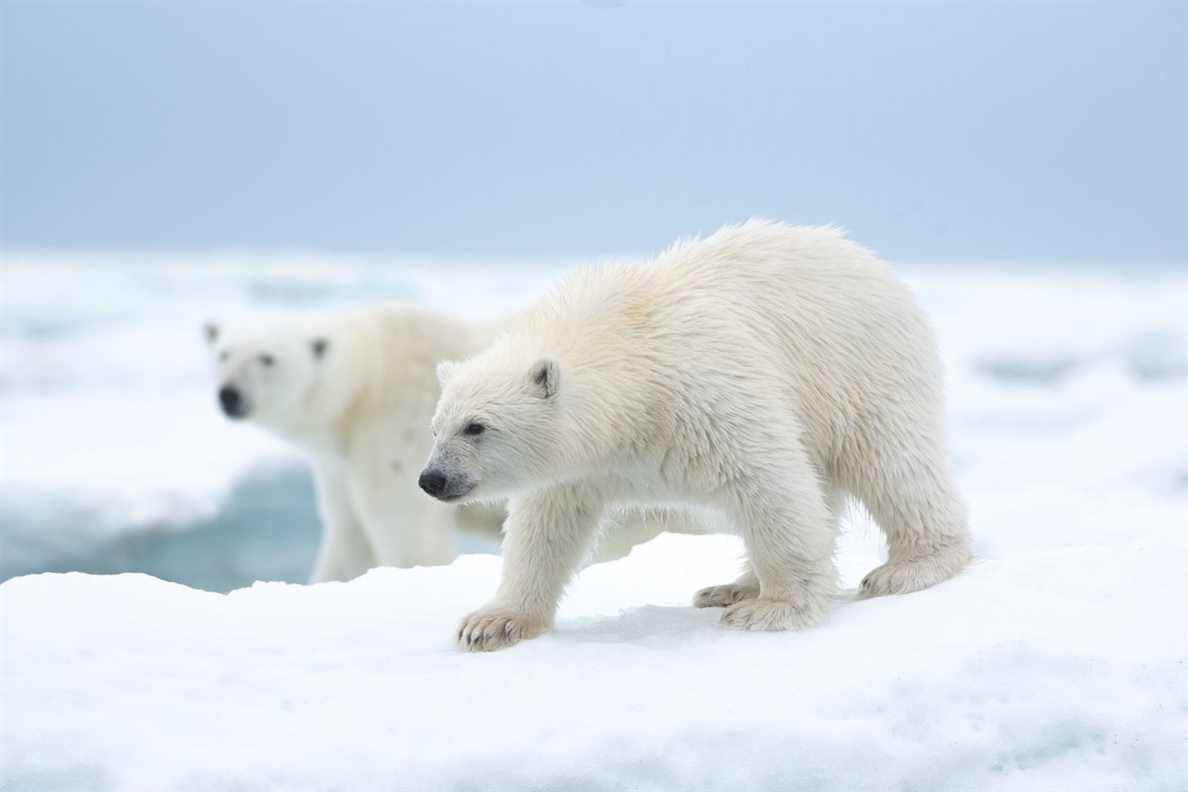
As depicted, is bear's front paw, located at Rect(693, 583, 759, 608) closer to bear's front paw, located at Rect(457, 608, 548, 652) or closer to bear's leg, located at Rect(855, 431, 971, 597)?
bear's leg, located at Rect(855, 431, 971, 597)

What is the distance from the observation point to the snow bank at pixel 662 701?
2.79 meters

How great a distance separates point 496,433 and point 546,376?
191mm

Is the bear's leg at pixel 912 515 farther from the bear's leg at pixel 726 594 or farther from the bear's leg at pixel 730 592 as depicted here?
the bear's leg at pixel 726 594

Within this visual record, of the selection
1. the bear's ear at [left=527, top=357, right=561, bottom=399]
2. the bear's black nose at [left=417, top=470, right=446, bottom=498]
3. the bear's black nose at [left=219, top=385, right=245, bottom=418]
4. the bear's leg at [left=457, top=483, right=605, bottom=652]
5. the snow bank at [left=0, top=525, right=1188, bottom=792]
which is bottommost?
the snow bank at [left=0, top=525, right=1188, bottom=792]

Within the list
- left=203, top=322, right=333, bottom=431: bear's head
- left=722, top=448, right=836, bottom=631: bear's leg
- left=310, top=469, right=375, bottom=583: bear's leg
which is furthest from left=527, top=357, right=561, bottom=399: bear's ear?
left=310, top=469, right=375, bottom=583: bear's leg

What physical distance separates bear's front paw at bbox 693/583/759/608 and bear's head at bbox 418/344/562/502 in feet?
3.14

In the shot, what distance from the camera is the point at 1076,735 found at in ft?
9.53

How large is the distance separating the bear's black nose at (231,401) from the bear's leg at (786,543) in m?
5.16

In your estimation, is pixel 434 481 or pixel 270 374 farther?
pixel 270 374

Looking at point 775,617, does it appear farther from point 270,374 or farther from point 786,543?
point 270,374

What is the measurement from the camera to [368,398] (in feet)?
26.6

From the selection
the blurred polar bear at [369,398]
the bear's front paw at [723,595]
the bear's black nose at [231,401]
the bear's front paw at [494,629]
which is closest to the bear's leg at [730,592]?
the bear's front paw at [723,595]

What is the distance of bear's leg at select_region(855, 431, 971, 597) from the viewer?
3748 millimetres

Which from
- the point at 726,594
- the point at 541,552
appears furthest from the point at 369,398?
the point at 541,552
